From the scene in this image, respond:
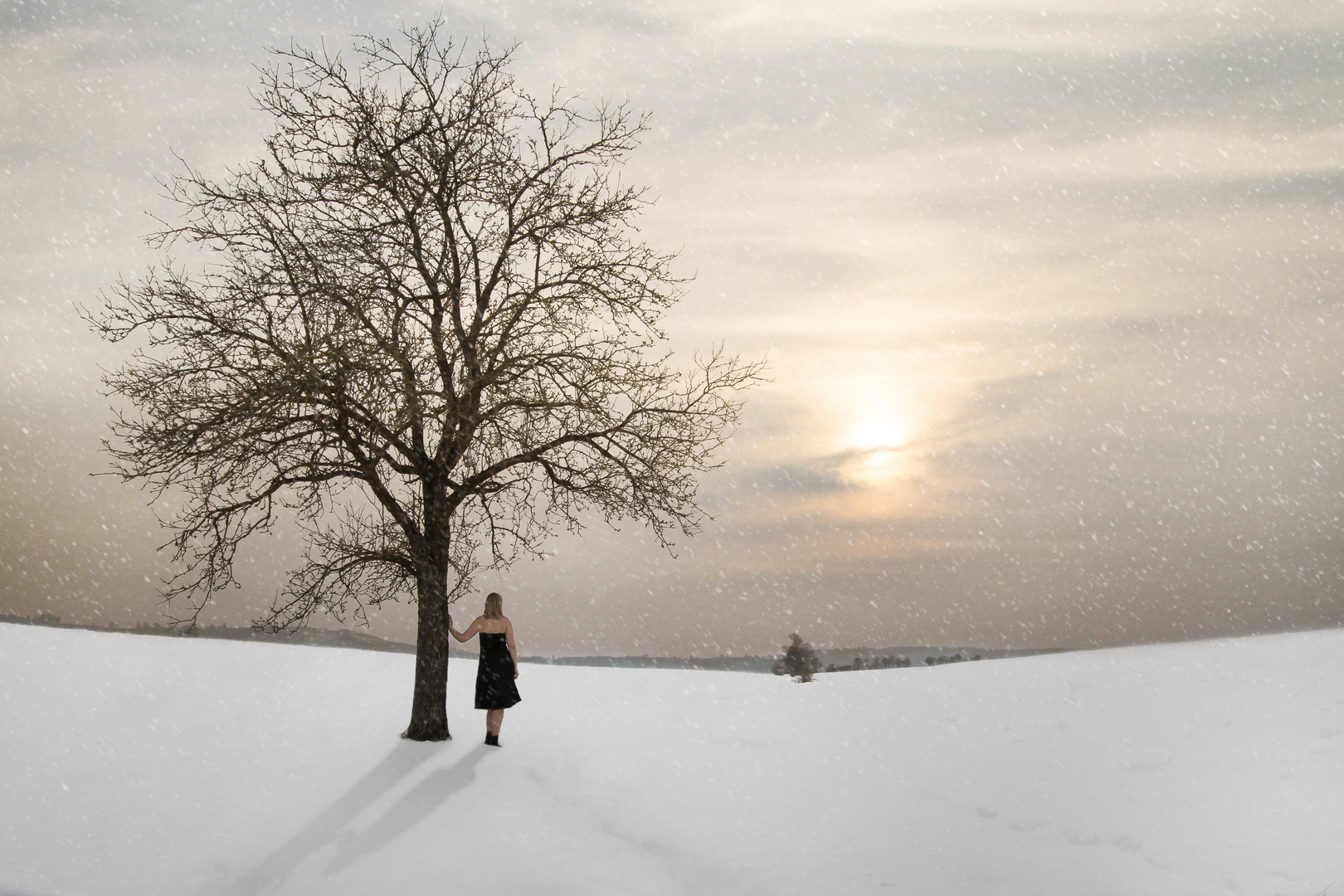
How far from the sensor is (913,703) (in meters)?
18.8

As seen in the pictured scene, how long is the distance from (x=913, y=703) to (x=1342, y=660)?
6715 millimetres

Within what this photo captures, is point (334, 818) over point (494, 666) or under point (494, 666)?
under

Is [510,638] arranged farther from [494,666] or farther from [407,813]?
[407,813]

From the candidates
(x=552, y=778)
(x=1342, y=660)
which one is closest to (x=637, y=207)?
(x=552, y=778)

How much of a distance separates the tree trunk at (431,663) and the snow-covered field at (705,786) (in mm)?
441

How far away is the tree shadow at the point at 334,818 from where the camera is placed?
38.1ft

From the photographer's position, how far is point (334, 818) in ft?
43.6

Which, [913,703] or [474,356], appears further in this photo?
[913,703]

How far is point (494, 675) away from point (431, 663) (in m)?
1.03

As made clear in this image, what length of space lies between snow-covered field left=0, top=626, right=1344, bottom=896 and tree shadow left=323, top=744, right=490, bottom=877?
0.05m

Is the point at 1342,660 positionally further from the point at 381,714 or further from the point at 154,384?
the point at 154,384

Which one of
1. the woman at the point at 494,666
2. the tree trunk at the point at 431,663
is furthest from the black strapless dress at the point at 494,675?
the tree trunk at the point at 431,663

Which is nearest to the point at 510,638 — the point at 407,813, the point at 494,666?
the point at 494,666

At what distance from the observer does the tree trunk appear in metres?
16.1
